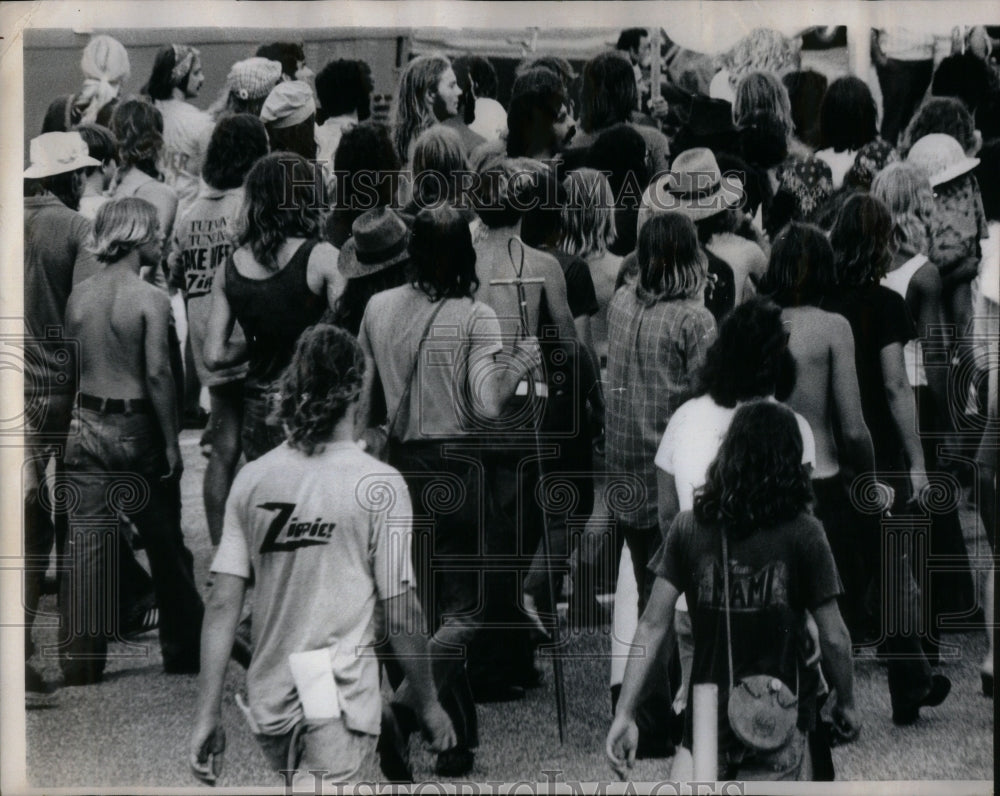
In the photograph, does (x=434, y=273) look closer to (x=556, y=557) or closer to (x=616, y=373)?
(x=616, y=373)

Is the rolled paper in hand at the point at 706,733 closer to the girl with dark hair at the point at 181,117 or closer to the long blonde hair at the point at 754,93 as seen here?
the long blonde hair at the point at 754,93

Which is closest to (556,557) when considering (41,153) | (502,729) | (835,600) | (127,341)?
(502,729)

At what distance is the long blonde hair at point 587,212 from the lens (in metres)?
5.84

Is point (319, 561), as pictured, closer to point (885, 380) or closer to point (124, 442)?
point (124, 442)

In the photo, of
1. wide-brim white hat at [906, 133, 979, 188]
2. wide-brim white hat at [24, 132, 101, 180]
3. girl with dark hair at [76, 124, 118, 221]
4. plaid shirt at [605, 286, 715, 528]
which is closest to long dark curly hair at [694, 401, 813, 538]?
plaid shirt at [605, 286, 715, 528]

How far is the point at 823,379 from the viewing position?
5.87m

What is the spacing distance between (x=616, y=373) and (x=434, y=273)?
0.79 meters

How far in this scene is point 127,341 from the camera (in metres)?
5.91

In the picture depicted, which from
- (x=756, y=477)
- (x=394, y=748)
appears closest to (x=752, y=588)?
(x=756, y=477)

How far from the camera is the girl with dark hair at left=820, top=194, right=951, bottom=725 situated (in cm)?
589

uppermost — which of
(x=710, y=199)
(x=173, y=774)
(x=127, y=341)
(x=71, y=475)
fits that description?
(x=710, y=199)

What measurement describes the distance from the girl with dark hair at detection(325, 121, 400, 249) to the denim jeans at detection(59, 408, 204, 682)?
111cm

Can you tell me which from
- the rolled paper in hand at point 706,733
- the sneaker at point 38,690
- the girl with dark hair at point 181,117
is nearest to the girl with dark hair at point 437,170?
the girl with dark hair at point 181,117

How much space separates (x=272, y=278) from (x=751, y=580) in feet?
7.00
